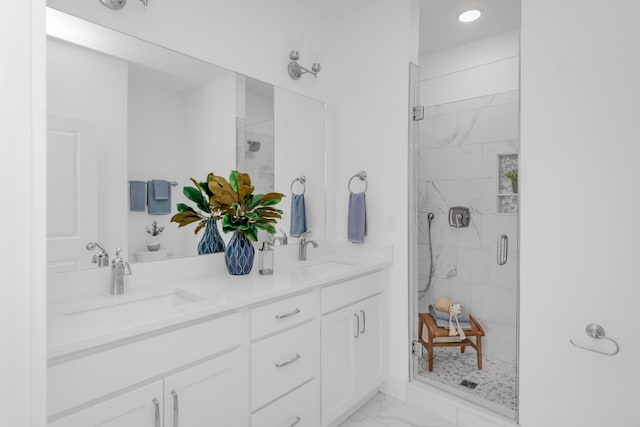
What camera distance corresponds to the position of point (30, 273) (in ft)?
2.15

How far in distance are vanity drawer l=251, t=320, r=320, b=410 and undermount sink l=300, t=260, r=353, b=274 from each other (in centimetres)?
33

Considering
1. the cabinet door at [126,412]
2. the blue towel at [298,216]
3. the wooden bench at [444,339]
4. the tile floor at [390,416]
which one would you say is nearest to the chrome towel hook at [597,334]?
the tile floor at [390,416]

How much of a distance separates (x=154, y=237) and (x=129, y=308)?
1.29 feet

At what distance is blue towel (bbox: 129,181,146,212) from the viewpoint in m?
1.55

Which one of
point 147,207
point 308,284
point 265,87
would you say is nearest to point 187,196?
point 147,207

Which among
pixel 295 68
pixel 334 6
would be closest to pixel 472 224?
pixel 295 68

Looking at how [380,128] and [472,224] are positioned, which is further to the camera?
[472,224]

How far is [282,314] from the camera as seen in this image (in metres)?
1.49

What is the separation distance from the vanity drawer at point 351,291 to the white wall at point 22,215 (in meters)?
1.22

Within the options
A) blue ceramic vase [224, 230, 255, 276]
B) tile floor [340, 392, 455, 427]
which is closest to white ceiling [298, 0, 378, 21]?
blue ceramic vase [224, 230, 255, 276]

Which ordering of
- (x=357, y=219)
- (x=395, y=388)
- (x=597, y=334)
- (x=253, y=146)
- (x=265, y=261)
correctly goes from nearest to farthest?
(x=597, y=334) < (x=265, y=261) < (x=253, y=146) < (x=395, y=388) < (x=357, y=219)

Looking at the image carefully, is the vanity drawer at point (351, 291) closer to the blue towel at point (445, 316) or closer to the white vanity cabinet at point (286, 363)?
the white vanity cabinet at point (286, 363)

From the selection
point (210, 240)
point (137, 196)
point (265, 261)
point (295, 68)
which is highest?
point (295, 68)

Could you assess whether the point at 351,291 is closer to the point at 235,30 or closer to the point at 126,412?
the point at 126,412
